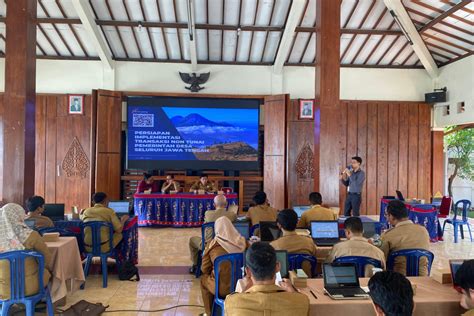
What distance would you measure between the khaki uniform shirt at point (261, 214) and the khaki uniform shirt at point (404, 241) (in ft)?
5.35

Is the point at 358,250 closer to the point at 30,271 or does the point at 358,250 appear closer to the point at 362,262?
the point at 362,262

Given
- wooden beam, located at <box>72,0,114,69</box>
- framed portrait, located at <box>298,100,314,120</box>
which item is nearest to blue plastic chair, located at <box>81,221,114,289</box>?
wooden beam, located at <box>72,0,114,69</box>

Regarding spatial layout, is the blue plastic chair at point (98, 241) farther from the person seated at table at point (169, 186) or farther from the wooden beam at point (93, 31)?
the wooden beam at point (93, 31)

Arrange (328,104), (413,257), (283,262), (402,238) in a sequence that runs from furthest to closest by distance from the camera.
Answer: (328,104), (402,238), (413,257), (283,262)

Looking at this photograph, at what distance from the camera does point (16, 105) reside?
18.0 ft

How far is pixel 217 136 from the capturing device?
10109mm

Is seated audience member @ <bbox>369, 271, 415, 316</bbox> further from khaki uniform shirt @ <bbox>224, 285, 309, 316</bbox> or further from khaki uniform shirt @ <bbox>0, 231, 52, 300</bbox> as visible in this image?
khaki uniform shirt @ <bbox>0, 231, 52, 300</bbox>

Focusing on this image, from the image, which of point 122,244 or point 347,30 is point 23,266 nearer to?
point 122,244

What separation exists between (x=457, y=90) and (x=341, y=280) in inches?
375

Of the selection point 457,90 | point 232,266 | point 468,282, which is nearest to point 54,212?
point 232,266

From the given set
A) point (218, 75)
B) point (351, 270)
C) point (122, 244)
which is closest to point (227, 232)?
point (351, 270)

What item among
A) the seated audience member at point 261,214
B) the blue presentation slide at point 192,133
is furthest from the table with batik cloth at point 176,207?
the seated audience member at point 261,214

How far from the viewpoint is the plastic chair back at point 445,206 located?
7.44 metres

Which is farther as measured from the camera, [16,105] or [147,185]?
[147,185]
